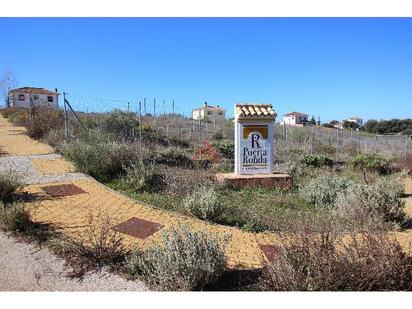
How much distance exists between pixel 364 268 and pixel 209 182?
6.22m

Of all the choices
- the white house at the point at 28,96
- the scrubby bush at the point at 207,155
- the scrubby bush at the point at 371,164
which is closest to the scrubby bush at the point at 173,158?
the scrubby bush at the point at 207,155

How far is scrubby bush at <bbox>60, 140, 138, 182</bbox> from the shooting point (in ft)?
32.9

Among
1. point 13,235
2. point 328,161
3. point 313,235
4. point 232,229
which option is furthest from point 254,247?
point 328,161

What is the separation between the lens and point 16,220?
562 centimetres

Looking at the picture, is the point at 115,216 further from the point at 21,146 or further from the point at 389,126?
the point at 389,126

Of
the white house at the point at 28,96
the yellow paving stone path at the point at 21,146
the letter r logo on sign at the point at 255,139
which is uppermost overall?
the white house at the point at 28,96

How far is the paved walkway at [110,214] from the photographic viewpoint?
5.62 metres

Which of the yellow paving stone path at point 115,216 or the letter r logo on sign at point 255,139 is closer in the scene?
the yellow paving stone path at point 115,216

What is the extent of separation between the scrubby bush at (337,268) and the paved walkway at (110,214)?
34cm

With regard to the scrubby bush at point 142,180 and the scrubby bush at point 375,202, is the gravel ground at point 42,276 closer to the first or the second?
the scrubby bush at point 142,180

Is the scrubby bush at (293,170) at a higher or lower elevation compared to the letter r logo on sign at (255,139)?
lower

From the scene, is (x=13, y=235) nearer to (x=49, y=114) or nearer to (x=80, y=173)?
(x=80, y=173)

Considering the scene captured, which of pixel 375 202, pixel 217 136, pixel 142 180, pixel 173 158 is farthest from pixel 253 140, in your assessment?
pixel 217 136

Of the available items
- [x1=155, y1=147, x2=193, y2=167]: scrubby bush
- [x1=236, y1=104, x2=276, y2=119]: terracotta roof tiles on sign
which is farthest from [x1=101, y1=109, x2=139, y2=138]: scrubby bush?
[x1=236, y1=104, x2=276, y2=119]: terracotta roof tiles on sign
